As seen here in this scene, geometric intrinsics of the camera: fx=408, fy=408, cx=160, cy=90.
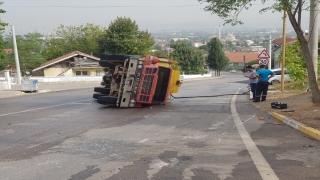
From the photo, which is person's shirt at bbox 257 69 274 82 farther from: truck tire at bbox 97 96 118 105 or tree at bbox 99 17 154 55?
tree at bbox 99 17 154 55

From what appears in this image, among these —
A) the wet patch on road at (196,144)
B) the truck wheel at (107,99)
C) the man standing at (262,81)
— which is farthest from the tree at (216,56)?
the wet patch on road at (196,144)

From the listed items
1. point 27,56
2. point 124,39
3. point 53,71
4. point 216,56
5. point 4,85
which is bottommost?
point 4,85

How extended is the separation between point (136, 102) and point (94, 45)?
6962cm

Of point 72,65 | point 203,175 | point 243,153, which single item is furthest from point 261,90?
point 72,65

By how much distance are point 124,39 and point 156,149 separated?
58.6 metres

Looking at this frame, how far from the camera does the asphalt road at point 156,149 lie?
608 cm

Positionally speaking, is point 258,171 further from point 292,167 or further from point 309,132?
point 309,132

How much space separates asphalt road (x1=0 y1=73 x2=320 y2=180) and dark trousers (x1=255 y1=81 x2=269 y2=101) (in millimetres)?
4436

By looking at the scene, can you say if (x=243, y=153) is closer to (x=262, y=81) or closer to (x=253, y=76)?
(x=262, y=81)

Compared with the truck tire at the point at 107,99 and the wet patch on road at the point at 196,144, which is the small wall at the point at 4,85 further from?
the wet patch on road at the point at 196,144

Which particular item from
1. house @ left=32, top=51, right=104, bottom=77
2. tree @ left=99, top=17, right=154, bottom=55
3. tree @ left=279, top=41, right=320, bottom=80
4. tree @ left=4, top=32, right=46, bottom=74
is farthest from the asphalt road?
tree @ left=4, top=32, right=46, bottom=74

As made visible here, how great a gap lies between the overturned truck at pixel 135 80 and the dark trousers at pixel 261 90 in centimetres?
372

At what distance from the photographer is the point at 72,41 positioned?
89.4 meters

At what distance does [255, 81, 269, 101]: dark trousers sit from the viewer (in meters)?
17.0
